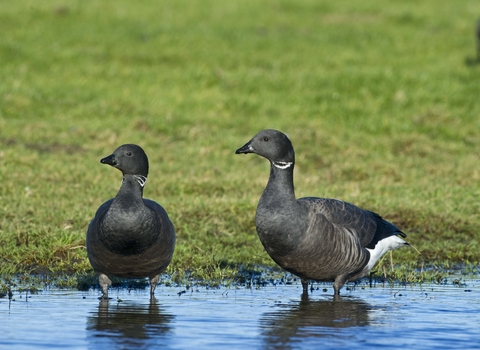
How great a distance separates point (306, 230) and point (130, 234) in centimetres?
165

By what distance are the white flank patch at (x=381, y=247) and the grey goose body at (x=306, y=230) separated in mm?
13

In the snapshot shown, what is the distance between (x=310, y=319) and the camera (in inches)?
294

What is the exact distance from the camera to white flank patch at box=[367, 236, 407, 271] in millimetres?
8773

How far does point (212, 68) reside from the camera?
2027 cm

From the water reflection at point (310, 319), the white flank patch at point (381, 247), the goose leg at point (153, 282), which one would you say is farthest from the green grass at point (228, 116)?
the water reflection at point (310, 319)

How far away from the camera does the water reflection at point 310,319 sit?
6809 mm

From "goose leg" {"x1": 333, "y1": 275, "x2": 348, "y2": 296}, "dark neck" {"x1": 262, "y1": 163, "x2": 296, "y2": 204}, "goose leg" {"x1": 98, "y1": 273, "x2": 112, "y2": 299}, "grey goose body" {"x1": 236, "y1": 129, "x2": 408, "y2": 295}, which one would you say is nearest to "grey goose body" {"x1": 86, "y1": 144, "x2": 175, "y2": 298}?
"goose leg" {"x1": 98, "y1": 273, "x2": 112, "y2": 299}

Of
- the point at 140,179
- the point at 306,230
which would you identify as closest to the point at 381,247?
the point at 306,230

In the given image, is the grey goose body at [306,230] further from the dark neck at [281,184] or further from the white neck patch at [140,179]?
the white neck patch at [140,179]

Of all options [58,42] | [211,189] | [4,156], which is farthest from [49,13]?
[211,189]

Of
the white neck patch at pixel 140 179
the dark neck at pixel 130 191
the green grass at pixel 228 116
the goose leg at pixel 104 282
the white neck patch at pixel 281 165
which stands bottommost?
the goose leg at pixel 104 282

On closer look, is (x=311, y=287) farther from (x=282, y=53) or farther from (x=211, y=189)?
(x=282, y=53)

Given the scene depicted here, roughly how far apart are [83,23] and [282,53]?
603cm

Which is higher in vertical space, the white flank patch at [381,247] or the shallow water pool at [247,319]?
the white flank patch at [381,247]
